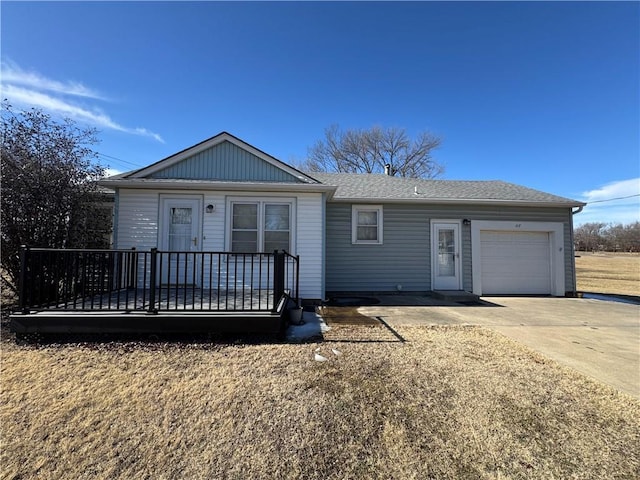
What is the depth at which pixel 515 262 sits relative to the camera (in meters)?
9.70

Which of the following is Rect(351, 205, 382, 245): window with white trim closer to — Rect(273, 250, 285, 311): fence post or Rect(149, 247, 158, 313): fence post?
Rect(273, 250, 285, 311): fence post

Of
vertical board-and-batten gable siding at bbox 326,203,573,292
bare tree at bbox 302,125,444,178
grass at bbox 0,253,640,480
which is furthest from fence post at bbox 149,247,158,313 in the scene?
bare tree at bbox 302,125,444,178

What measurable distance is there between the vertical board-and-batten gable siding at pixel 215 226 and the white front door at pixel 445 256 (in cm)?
418

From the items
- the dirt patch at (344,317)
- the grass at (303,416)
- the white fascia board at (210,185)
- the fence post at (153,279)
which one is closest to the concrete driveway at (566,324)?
the dirt patch at (344,317)

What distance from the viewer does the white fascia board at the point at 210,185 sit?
6832 millimetres

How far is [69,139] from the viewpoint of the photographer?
6359 mm

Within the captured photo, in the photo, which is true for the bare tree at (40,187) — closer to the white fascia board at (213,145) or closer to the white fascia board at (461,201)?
the white fascia board at (213,145)

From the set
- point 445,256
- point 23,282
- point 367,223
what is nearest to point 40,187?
point 23,282

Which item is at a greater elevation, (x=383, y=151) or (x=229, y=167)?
(x=383, y=151)

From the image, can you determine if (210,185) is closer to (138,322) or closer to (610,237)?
(138,322)

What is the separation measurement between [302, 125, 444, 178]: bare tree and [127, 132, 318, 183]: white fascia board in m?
18.2

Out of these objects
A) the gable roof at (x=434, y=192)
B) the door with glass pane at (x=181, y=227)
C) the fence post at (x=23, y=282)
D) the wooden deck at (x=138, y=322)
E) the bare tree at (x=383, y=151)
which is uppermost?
the bare tree at (x=383, y=151)

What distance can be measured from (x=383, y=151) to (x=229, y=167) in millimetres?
19953

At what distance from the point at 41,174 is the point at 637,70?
1601cm
